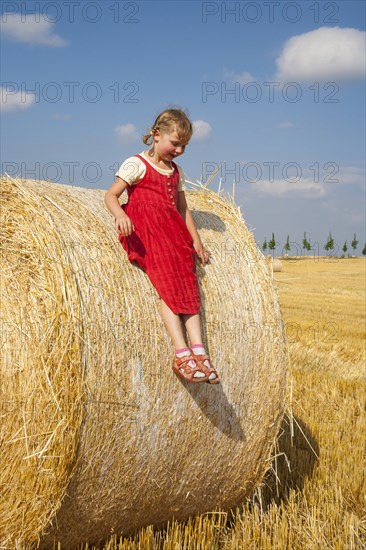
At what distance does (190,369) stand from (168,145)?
57.2 inches

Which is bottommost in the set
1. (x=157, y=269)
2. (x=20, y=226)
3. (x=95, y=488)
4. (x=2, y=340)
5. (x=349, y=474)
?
(x=349, y=474)

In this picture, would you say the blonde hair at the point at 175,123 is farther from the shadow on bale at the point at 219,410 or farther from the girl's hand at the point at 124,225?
the shadow on bale at the point at 219,410

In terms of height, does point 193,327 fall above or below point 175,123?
below

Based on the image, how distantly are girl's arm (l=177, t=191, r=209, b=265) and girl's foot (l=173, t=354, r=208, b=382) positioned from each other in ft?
2.80

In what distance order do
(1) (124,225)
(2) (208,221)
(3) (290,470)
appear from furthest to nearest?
1. (3) (290,470)
2. (2) (208,221)
3. (1) (124,225)

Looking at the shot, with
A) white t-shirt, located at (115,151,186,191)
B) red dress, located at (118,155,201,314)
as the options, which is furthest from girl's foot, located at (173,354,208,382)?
white t-shirt, located at (115,151,186,191)

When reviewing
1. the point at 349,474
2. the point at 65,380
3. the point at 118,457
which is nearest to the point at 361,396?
the point at 349,474

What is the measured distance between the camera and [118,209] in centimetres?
421

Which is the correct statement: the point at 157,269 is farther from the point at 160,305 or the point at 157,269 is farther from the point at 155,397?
the point at 155,397

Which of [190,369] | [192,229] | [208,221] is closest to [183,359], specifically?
[190,369]

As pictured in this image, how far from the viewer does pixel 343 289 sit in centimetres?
2392

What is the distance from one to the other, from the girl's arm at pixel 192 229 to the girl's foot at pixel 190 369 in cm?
85

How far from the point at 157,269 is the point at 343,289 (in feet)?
67.7

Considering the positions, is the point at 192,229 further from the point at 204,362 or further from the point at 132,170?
the point at 204,362
